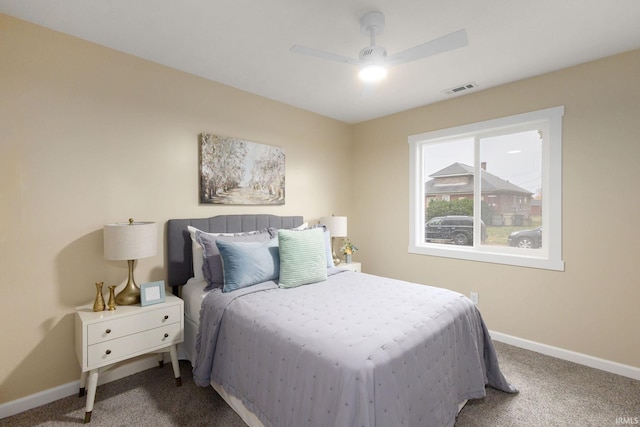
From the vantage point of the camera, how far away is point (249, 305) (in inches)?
76.3

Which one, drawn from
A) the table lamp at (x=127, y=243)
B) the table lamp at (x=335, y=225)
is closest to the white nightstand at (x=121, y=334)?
the table lamp at (x=127, y=243)

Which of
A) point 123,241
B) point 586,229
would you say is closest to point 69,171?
point 123,241

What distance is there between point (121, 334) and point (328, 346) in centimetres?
150

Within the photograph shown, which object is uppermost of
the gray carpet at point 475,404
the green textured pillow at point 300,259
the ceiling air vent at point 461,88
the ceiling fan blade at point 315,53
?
the ceiling air vent at point 461,88

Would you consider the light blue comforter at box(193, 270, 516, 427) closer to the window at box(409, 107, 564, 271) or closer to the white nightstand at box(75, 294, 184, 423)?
the white nightstand at box(75, 294, 184, 423)

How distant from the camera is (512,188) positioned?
3.05 m

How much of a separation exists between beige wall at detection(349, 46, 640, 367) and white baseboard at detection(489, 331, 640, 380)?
0.14 ft

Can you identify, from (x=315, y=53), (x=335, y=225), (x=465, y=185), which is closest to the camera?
(x=315, y=53)

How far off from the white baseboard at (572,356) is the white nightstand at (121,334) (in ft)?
9.89

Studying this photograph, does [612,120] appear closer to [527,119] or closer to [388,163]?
[527,119]

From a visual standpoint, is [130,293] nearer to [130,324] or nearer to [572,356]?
[130,324]

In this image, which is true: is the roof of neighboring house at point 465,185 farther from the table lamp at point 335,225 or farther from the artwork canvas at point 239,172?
the artwork canvas at point 239,172

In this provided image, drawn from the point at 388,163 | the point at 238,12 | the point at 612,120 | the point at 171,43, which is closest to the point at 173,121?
the point at 171,43

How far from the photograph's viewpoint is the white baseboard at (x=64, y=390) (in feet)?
6.31
